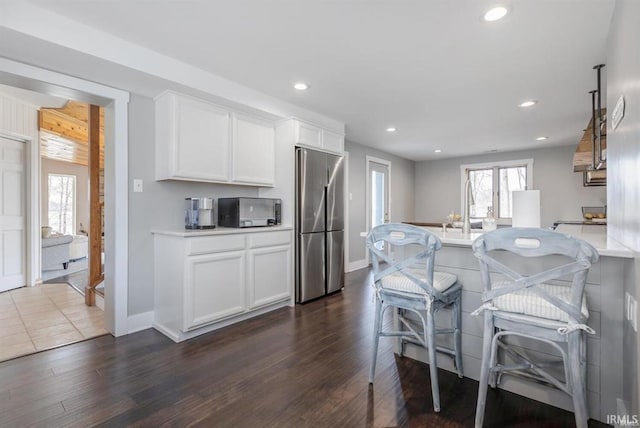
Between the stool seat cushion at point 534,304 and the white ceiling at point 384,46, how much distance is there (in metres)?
1.67

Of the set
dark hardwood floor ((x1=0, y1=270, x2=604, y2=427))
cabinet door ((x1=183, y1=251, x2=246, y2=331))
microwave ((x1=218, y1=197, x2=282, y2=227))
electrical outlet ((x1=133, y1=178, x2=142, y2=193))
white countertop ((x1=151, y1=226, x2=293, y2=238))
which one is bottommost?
dark hardwood floor ((x1=0, y1=270, x2=604, y2=427))

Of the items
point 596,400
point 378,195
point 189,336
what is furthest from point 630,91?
point 378,195

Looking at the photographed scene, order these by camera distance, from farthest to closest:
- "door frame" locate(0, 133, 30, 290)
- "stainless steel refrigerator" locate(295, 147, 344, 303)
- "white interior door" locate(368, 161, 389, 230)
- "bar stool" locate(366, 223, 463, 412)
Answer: "white interior door" locate(368, 161, 389, 230) < "door frame" locate(0, 133, 30, 290) < "stainless steel refrigerator" locate(295, 147, 344, 303) < "bar stool" locate(366, 223, 463, 412)

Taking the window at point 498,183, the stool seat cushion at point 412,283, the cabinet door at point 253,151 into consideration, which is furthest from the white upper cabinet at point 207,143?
the window at point 498,183

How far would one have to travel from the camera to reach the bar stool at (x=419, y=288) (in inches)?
66.8

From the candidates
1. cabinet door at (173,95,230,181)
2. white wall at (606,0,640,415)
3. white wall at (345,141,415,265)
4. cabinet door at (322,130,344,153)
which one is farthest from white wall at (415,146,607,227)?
cabinet door at (173,95,230,181)

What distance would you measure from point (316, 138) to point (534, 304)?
9.65ft

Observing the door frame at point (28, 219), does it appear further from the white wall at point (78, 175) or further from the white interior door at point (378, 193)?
the white interior door at point (378, 193)

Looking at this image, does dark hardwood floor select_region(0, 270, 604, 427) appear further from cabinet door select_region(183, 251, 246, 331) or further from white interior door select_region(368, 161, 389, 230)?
white interior door select_region(368, 161, 389, 230)

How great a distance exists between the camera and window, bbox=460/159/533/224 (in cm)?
637

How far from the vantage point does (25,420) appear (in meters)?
1.60

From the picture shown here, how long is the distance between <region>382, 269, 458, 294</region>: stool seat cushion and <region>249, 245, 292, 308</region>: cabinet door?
1.60 m

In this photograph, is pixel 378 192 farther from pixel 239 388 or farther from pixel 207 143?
pixel 239 388

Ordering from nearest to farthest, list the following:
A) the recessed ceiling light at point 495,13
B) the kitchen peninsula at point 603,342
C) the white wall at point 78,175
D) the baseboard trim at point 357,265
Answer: the kitchen peninsula at point 603,342, the recessed ceiling light at point 495,13, the baseboard trim at point 357,265, the white wall at point 78,175
